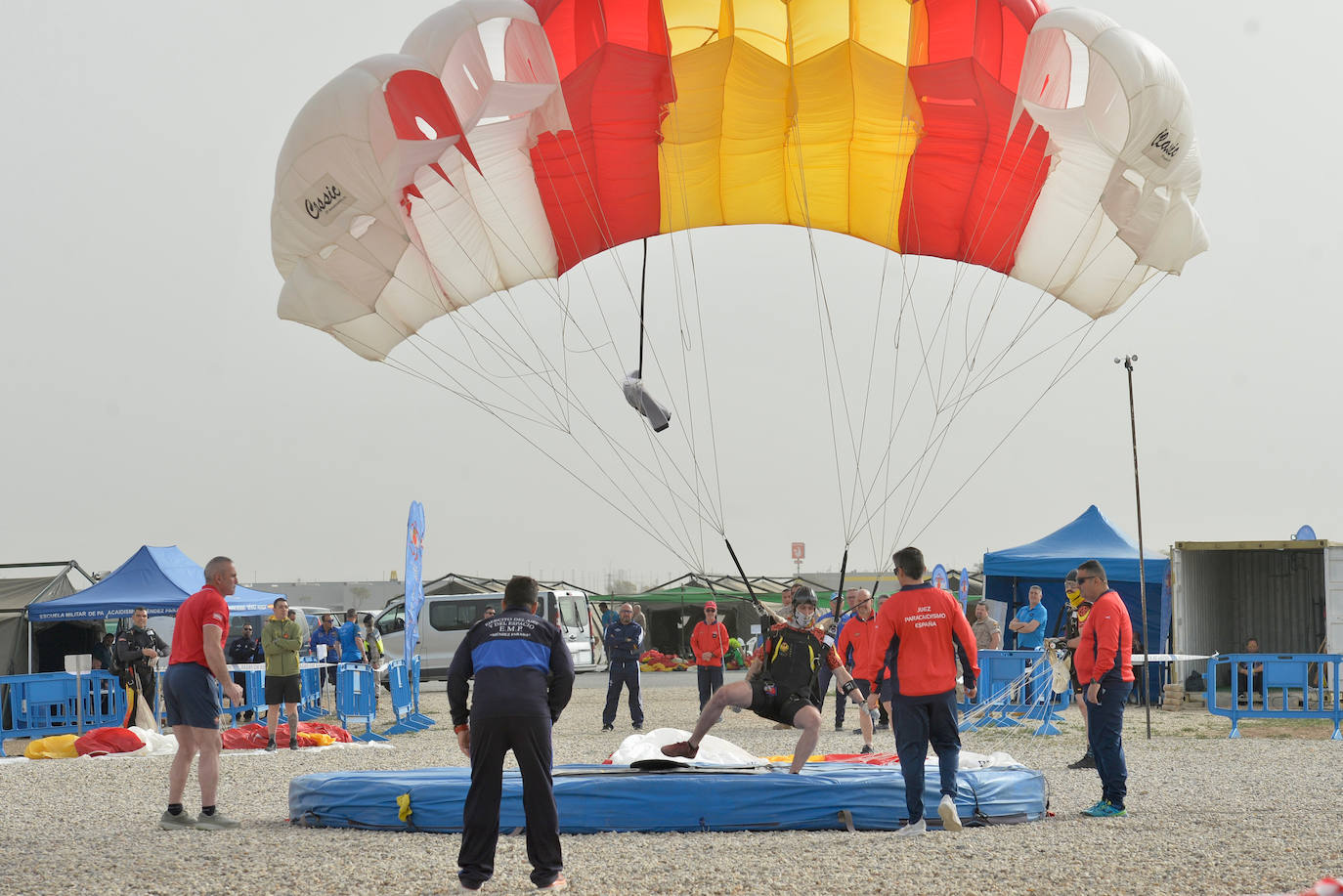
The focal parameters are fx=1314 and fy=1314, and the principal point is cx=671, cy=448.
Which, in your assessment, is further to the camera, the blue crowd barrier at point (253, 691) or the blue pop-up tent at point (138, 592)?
the blue pop-up tent at point (138, 592)

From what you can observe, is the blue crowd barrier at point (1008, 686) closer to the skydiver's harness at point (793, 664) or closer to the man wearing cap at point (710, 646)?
the man wearing cap at point (710, 646)

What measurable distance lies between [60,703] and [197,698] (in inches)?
314

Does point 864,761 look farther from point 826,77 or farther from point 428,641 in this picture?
point 428,641

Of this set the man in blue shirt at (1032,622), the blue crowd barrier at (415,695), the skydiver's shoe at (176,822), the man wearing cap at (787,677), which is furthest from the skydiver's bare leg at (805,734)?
the blue crowd barrier at (415,695)

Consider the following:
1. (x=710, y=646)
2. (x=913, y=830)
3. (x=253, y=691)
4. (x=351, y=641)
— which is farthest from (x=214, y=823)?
(x=351, y=641)

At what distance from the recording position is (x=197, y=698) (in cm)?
716

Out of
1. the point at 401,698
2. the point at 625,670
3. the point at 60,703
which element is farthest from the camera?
the point at 401,698

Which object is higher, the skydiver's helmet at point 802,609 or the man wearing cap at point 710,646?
the skydiver's helmet at point 802,609

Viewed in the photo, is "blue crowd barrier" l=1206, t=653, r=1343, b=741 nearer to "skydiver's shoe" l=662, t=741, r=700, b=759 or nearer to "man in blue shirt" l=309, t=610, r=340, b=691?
"skydiver's shoe" l=662, t=741, r=700, b=759

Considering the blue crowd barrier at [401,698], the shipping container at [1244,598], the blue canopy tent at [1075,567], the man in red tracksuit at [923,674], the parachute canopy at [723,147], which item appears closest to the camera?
the man in red tracksuit at [923,674]

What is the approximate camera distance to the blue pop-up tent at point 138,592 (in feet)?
55.4

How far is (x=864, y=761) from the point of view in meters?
8.06

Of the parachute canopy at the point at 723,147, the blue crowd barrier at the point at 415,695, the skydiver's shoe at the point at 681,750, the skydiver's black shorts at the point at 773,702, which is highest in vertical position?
→ the parachute canopy at the point at 723,147

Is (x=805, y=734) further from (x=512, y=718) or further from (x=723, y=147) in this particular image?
(x=723, y=147)
